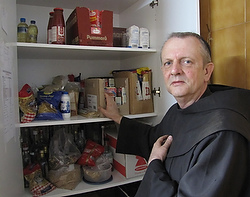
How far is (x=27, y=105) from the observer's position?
1.33m

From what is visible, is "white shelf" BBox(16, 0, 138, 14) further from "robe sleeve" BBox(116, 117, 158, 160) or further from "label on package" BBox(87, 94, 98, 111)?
"robe sleeve" BBox(116, 117, 158, 160)

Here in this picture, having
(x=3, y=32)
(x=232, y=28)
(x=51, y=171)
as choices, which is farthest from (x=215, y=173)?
(x=51, y=171)

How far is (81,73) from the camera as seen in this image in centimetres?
187

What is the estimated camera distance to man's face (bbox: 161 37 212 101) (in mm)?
1040

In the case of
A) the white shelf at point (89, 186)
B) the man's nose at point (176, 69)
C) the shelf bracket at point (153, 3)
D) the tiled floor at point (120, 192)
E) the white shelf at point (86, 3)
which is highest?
the white shelf at point (86, 3)

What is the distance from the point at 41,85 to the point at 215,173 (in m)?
1.38

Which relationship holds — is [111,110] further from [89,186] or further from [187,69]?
[187,69]

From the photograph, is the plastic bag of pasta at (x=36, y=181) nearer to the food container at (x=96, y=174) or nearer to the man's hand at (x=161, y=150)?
the food container at (x=96, y=174)

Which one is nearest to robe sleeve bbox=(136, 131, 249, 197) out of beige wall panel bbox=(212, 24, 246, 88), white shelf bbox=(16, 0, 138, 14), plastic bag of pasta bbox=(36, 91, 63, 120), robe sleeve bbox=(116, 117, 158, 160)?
beige wall panel bbox=(212, 24, 246, 88)

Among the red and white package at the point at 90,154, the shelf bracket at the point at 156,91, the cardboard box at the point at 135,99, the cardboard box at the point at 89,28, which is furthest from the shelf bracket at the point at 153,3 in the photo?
the red and white package at the point at 90,154

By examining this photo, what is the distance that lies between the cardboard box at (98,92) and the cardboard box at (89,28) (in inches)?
9.7

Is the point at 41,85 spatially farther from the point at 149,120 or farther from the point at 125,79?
the point at 149,120

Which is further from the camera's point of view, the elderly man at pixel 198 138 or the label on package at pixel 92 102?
the label on package at pixel 92 102

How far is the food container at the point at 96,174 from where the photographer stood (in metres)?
1.48
